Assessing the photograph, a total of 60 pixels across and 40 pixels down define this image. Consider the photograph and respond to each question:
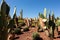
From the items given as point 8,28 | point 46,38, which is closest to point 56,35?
point 46,38

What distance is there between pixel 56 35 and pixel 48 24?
254cm

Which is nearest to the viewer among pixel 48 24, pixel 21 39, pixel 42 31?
pixel 48 24

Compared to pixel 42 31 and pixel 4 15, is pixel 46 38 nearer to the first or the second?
pixel 42 31

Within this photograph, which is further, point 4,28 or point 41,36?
point 41,36

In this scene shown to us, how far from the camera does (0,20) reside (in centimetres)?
900

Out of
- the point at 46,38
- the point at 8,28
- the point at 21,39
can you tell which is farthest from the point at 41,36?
the point at 8,28

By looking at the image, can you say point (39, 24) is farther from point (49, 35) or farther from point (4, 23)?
point (4, 23)

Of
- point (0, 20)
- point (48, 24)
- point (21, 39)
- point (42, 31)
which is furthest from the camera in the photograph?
point (42, 31)

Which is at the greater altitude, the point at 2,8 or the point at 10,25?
the point at 2,8

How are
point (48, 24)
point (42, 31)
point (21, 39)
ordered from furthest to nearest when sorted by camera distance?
1. point (42, 31)
2. point (21, 39)
3. point (48, 24)

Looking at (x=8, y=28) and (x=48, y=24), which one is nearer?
(x=8, y=28)

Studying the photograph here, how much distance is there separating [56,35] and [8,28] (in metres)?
9.39

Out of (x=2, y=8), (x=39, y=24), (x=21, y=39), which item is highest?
(x=2, y=8)

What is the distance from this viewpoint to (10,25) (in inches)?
367
